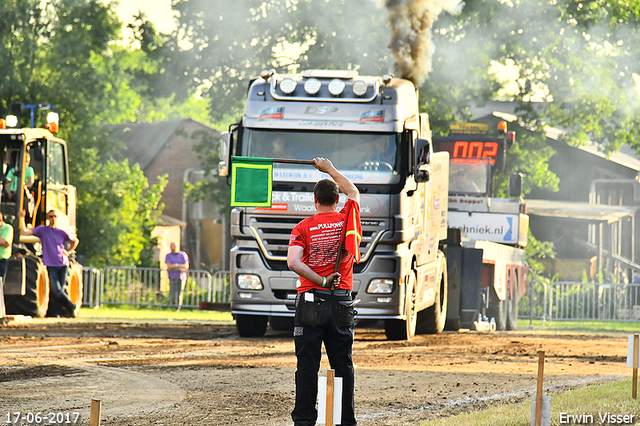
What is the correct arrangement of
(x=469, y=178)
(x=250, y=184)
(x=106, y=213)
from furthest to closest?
1. (x=106, y=213)
2. (x=469, y=178)
3. (x=250, y=184)

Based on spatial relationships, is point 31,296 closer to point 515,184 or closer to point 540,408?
point 515,184

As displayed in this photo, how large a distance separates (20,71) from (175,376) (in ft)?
76.3

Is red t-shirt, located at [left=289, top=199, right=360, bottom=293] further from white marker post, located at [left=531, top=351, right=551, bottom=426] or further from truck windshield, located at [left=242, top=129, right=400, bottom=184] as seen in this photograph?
truck windshield, located at [left=242, top=129, right=400, bottom=184]

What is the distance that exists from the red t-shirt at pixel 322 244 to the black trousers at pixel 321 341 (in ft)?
0.45

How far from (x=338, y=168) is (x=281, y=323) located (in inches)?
181

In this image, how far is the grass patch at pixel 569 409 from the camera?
304 inches

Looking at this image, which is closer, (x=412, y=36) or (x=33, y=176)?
(x=33, y=176)

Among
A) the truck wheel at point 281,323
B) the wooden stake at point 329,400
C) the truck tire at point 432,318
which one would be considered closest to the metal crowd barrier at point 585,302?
the truck tire at point 432,318

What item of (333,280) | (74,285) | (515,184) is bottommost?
(74,285)

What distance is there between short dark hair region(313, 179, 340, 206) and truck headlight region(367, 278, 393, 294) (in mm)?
7399

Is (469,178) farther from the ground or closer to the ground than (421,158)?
farther from the ground

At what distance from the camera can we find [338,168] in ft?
47.0

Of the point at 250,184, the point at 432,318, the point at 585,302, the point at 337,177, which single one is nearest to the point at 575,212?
the point at 585,302
